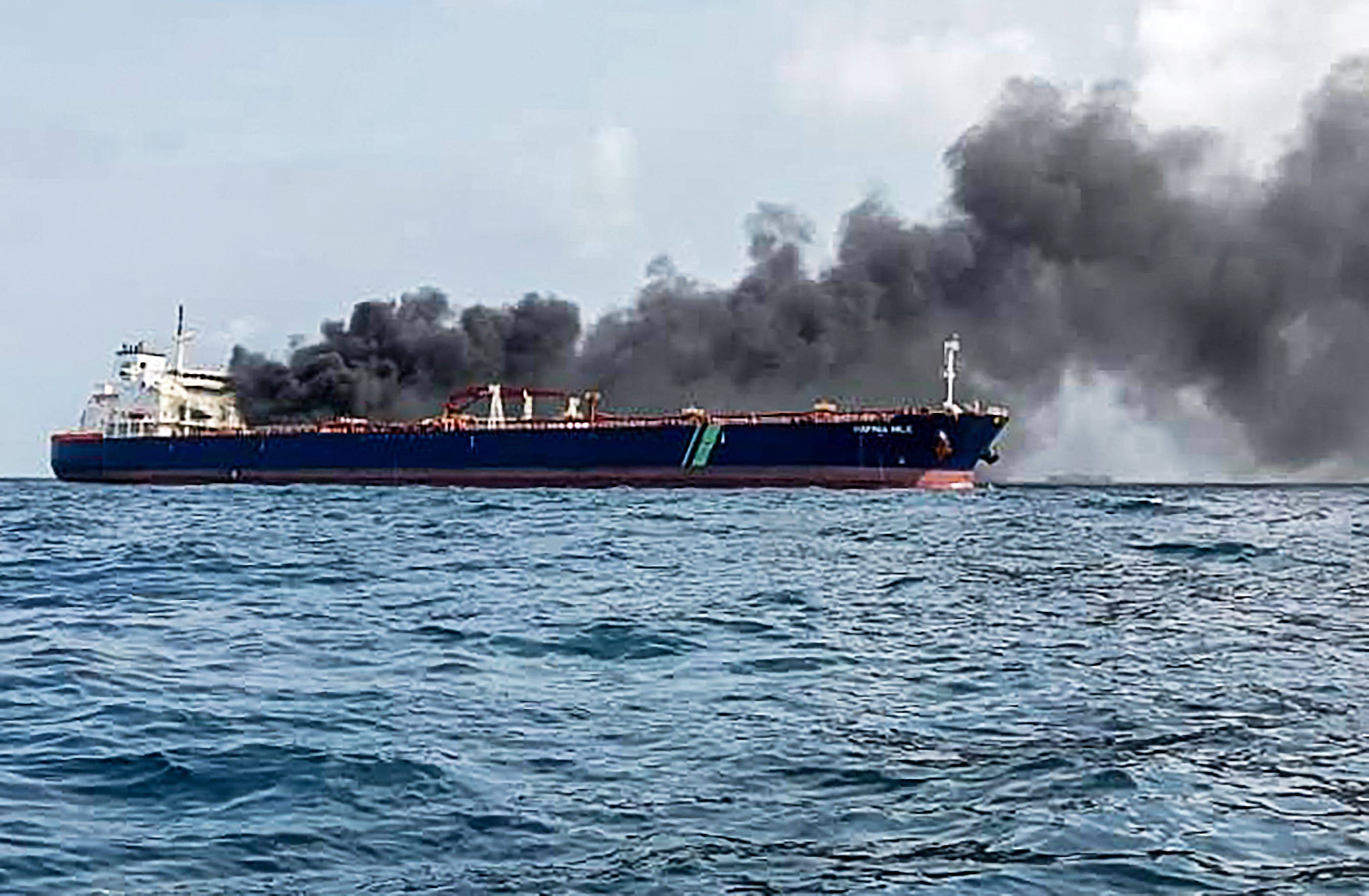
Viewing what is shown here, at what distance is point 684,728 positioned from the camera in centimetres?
987

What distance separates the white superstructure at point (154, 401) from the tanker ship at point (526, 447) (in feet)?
0.37

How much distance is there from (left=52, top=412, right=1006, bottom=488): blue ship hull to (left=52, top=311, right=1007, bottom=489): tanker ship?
0.21 feet

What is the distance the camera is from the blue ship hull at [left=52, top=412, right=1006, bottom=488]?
Answer: 60.1m

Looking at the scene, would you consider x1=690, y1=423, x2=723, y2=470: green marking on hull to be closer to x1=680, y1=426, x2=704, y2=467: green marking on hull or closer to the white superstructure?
x1=680, y1=426, x2=704, y2=467: green marking on hull

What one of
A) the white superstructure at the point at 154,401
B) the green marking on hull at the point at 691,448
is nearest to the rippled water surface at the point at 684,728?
the green marking on hull at the point at 691,448

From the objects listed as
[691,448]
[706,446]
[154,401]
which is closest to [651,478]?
[691,448]

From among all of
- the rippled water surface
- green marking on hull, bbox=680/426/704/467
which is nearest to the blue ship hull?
green marking on hull, bbox=680/426/704/467

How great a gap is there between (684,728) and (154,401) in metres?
87.5

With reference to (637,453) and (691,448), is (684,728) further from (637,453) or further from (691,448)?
(637,453)

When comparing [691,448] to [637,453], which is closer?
[691,448]

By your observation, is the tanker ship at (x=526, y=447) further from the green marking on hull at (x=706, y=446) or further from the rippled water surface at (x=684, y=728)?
the rippled water surface at (x=684, y=728)

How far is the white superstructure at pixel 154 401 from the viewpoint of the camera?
296ft

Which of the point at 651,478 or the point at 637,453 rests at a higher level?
the point at 637,453

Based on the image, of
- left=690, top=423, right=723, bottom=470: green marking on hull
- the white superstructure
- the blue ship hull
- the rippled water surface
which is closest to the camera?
the rippled water surface
